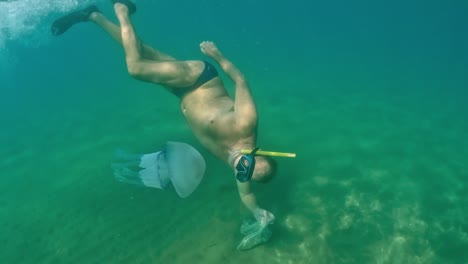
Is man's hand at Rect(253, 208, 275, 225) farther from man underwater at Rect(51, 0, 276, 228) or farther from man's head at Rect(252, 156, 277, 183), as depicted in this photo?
man's head at Rect(252, 156, 277, 183)

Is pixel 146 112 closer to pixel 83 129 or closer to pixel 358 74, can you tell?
pixel 83 129

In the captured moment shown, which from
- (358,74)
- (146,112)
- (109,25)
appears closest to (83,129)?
(146,112)

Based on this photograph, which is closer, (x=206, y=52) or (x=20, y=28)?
(x=206, y=52)

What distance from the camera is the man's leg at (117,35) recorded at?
7543 mm

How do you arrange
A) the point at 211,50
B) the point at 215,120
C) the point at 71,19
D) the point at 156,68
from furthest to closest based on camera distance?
the point at 71,19
the point at 211,50
the point at 156,68
the point at 215,120

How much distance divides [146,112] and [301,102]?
270 inches

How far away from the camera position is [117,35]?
7980mm

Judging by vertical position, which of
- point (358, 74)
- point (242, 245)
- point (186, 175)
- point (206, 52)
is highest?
point (206, 52)

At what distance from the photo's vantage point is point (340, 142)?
10484mm

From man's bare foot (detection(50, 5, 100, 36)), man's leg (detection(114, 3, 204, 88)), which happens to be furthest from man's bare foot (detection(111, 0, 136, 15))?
man's bare foot (detection(50, 5, 100, 36))

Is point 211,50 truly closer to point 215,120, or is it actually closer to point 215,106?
point 215,106

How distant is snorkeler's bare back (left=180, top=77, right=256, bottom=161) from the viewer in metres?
5.74

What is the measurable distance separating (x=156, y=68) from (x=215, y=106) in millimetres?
1254

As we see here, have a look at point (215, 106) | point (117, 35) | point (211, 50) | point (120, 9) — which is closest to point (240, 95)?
point (215, 106)
